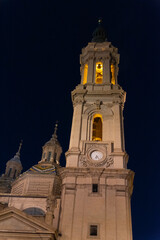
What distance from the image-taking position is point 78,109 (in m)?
29.7

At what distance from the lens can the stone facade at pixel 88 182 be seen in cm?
2070

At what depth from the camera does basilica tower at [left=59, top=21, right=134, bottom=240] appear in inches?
834

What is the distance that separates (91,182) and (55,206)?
3743mm

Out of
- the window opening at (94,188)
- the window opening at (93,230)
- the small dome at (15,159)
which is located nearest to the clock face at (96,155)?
the window opening at (94,188)

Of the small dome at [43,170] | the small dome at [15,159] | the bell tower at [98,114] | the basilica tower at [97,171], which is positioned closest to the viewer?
the basilica tower at [97,171]

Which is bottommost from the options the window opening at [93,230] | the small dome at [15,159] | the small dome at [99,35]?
the window opening at [93,230]

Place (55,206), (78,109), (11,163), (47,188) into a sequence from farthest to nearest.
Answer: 1. (11,163)
2. (47,188)
3. (78,109)
4. (55,206)

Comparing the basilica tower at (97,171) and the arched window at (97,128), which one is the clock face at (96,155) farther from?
the arched window at (97,128)

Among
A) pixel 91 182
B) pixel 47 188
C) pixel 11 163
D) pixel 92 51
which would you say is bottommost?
pixel 91 182

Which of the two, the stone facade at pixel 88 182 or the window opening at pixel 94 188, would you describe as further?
the window opening at pixel 94 188

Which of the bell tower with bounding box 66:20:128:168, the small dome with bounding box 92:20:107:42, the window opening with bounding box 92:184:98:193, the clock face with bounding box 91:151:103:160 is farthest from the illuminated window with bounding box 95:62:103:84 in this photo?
the window opening with bounding box 92:184:98:193

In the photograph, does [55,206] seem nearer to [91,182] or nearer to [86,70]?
[91,182]

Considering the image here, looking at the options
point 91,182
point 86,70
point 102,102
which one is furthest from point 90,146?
point 86,70

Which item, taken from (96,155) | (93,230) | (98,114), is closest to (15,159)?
(98,114)
